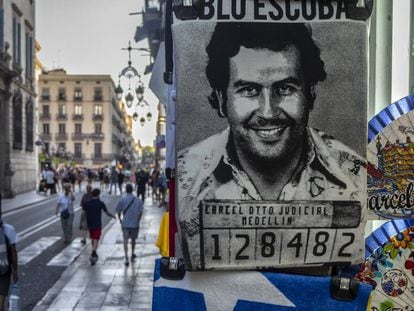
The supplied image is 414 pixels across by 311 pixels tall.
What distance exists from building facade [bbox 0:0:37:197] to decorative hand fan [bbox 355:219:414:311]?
29053mm

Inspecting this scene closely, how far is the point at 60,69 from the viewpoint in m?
117

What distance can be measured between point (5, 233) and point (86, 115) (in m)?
105

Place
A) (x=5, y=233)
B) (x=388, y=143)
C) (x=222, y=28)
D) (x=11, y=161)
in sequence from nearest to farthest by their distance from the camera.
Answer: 1. (x=222, y=28)
2. (x=388, y=143)
3. (x=5, y=233)
4. (x=11, y=161)

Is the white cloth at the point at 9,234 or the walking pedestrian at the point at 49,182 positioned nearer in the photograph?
the white cloth at the point at 9,234

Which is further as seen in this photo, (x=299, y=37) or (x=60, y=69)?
(x=60, y=69)

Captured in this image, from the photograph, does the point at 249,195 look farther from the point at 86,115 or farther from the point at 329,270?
the point at 86,115

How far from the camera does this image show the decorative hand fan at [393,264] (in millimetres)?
2854

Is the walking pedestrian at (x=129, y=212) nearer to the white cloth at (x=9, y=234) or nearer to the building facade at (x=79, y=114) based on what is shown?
the white cloth at (x=9, y=234)

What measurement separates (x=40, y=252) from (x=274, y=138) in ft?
38.8

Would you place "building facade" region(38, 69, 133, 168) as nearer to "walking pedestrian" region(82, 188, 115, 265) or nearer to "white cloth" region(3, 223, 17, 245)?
"walking pedestrian" region(82, 188, 115, 265)

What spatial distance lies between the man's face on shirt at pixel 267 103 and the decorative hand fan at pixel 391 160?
580 mm

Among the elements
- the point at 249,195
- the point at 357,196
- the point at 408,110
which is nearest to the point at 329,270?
the point at 357,196

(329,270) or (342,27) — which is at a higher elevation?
(342,27)

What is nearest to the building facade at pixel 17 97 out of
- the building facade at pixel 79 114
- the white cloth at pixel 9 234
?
the white cloth at pixel 9 234
